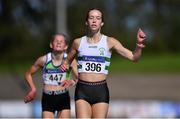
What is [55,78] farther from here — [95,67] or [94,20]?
[94,20]

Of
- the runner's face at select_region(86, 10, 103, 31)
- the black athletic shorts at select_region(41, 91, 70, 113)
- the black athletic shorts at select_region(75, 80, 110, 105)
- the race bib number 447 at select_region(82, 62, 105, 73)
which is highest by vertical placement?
the runner's face at select_region(86, 10, 103, 31)

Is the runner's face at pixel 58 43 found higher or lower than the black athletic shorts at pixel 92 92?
higher

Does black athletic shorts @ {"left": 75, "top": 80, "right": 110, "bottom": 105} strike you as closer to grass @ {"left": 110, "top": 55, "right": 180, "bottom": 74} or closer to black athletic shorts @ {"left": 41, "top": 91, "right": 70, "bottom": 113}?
black athletic shorts @ {"left": 41, "top": 91, "right": 70, "bottom": 113}

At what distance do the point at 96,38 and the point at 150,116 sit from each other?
32.2 feet

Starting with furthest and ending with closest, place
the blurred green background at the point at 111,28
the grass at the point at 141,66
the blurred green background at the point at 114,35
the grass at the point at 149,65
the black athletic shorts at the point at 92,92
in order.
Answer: the blurred green background at the point at 111,28, the grass at the point at 149,65, the grass at the point at 141,66, the blurred green background at the point at 114,35, the black athletic shorts at the point at 92,92

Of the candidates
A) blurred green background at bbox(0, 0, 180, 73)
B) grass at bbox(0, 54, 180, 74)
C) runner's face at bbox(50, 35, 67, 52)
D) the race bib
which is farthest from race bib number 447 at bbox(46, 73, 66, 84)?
blurred green background at bbox(0, 0, 180, 73)

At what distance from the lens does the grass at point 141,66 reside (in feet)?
152

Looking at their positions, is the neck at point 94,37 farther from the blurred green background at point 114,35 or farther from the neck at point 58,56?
the blurred green background at point 114,35

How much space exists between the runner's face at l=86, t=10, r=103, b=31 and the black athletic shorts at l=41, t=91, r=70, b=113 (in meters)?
1.66

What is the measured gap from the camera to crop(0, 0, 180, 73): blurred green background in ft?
162

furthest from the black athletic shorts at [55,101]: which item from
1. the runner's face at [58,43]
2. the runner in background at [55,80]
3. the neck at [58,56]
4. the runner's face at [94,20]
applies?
the runner's face at [94,20]

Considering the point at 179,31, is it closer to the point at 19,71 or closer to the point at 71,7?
the point at 71,7

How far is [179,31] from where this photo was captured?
196 ft

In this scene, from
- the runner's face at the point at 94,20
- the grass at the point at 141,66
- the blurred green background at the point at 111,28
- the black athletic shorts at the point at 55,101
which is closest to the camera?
the runner's face at the point at 94,20
